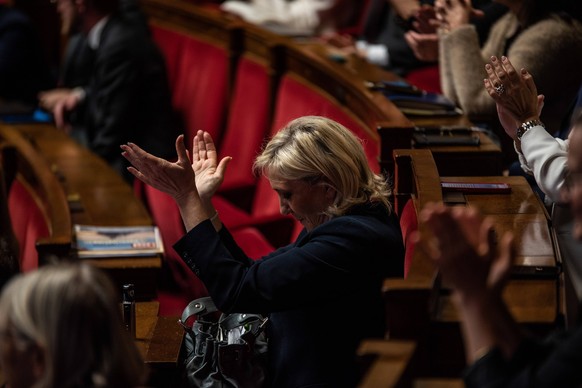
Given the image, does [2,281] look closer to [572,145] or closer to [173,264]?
[173,264]

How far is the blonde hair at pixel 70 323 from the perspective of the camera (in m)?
1.14

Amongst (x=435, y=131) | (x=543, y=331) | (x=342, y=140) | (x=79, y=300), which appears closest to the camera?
(x=79, y=300)

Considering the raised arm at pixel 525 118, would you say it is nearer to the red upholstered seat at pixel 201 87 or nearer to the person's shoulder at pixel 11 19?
the red upholstered seat at pixel 201 87

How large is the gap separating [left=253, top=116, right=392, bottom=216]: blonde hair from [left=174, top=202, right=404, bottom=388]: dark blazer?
3 cm

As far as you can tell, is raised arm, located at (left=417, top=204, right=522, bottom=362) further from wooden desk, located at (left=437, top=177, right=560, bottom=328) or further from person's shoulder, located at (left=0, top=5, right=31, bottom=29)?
person's shoulder, located at (left=0, top=5, right=31, bottom=29)

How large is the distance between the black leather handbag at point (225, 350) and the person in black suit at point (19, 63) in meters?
2.37

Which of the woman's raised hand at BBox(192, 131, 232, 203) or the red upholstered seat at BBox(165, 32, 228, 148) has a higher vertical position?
the woman's raised hand at BBox(192, 131, 232, 203)

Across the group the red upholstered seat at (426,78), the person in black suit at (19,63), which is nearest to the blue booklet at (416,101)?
the red upholstered seat at (426,78)

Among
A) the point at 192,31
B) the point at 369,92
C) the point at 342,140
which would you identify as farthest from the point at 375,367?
the point at 192,31

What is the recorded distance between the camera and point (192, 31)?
3.77 metres

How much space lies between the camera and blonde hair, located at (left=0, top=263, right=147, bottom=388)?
114cm

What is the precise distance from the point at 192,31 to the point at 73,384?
2711 mm

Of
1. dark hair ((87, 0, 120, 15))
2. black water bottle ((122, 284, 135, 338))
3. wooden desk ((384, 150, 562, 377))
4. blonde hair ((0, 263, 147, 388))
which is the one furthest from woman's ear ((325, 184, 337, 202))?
dark hair ((87, 0, 120, 15))

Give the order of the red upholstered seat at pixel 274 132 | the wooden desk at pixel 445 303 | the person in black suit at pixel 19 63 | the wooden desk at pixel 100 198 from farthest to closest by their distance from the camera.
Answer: the person in black suit at pixel 19 63, the red upholstered seat at pixel 274 132, the wooden desk at pixel 100 198, the wooden desk at pixel 445 303
